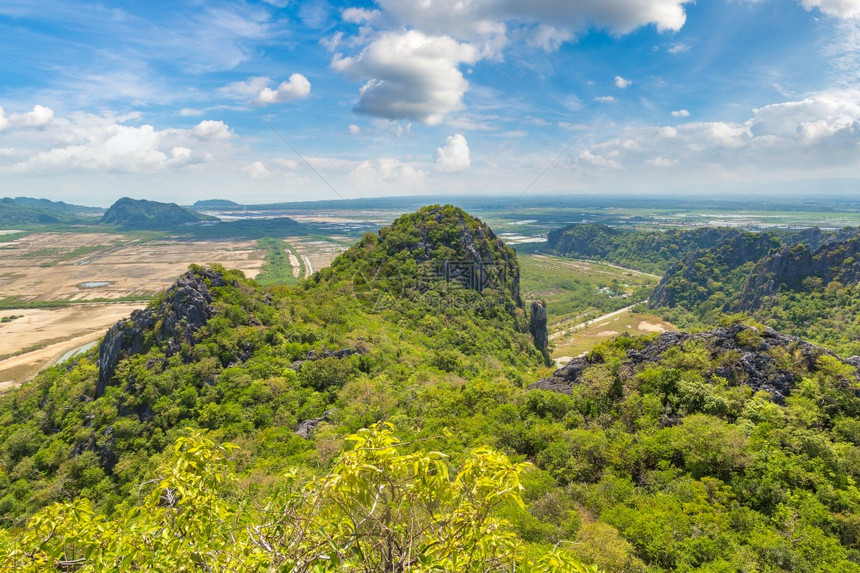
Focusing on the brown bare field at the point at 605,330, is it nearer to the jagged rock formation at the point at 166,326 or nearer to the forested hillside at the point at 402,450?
the forested hillside at the point at 402,450

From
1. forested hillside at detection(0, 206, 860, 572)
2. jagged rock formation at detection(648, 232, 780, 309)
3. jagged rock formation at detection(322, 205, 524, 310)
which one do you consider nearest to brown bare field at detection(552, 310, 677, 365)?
jagged rock formation at detection(648, 232, 780, 309)

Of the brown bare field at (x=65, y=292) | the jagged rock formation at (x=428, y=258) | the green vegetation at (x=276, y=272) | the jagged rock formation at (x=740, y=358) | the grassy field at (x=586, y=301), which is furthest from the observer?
the green vegetation at (x=276, y=272)

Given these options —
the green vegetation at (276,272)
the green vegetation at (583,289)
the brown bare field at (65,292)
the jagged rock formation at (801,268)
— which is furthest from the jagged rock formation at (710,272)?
the brown bare field at (65,292)

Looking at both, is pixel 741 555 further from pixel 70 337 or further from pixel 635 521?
pixel 70 337

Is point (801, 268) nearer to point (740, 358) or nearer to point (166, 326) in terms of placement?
point (740, 358)

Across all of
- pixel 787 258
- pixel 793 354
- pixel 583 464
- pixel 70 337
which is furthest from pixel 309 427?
pixel 787 258

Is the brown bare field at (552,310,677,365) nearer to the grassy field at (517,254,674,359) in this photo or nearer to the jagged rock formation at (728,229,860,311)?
the grassy field at (517,254,674,359)
